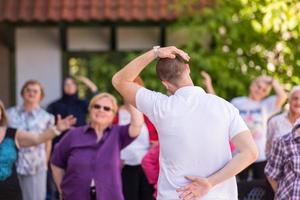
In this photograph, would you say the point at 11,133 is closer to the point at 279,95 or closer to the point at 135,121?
the point at 135,121

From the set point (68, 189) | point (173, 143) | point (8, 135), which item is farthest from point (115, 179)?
point (173, 143)

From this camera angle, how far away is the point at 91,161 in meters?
5.70

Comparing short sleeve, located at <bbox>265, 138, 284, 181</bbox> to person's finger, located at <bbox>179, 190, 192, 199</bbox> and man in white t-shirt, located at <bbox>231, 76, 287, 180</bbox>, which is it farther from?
man in white t-shirt, located at <bbox>231, 76, 287, 180</bbox>

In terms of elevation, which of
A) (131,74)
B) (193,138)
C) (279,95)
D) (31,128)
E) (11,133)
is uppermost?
(131,74)

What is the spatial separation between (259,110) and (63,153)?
3.27 metres

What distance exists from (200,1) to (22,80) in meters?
3.09

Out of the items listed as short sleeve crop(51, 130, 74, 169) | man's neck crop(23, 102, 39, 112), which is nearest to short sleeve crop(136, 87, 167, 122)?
short sleeve crop(51, 130, 74, 169)

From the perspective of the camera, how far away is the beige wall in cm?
1162

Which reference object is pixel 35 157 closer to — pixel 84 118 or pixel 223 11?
pixel 84 118

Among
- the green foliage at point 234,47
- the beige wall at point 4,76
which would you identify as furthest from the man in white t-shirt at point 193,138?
the beige wall at point 4,76

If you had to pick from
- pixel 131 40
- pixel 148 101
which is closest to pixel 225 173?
pixel 148 101

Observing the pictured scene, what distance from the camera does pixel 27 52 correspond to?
38.4ft

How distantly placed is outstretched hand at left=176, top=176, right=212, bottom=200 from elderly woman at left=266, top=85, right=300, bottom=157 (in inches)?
112

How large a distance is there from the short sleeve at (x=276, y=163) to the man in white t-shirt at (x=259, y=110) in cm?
276
